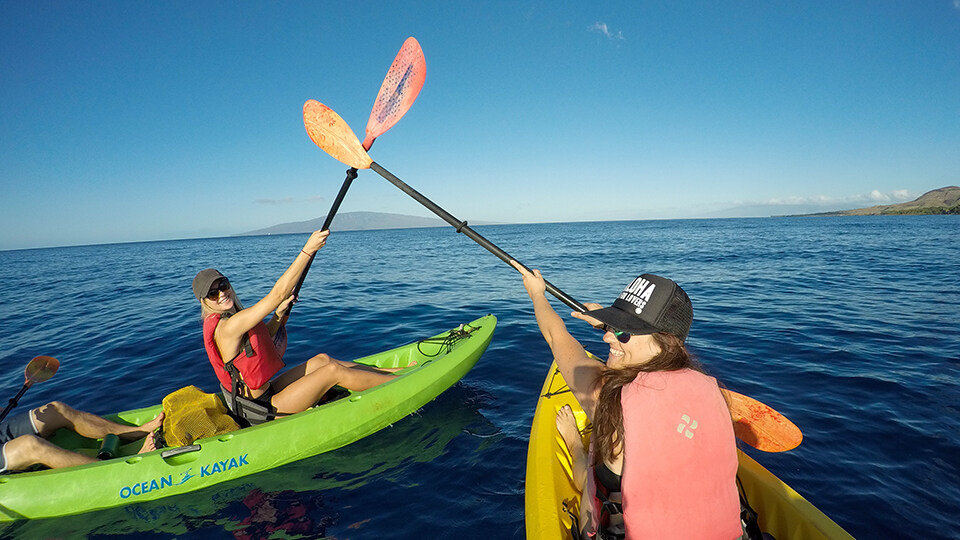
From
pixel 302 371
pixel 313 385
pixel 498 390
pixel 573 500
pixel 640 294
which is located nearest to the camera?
pixel 640 294

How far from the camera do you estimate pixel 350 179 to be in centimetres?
440

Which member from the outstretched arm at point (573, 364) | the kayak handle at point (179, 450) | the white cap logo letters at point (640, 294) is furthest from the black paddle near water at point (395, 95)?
the white cap logo letters at point (640, 294)

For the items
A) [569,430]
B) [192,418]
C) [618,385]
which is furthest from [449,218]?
[192,418]

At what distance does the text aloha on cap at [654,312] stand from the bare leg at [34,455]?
16.1ft

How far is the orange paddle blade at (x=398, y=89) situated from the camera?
4.12m

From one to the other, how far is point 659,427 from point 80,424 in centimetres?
553

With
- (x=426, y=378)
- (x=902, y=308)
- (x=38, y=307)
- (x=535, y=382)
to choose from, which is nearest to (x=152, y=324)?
(x=38, y=307)

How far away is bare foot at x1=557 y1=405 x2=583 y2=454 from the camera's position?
3273 millimetres

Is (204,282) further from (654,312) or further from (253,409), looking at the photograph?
(654,312)

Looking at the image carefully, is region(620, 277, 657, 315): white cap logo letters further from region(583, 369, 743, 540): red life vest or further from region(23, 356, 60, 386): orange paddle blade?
region(23, 356, 60, 386): orange paddle blade

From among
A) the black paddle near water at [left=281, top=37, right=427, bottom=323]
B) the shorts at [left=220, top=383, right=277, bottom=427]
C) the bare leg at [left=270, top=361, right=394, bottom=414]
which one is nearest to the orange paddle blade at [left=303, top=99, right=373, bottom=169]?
the black paddle near water at [left=281, top=37, right=427, bottom=323]

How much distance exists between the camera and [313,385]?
447 cm

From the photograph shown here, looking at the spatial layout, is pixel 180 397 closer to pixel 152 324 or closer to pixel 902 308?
pixel 152 324

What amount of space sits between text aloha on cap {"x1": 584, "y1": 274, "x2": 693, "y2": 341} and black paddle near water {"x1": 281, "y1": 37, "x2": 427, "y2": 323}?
306cm
